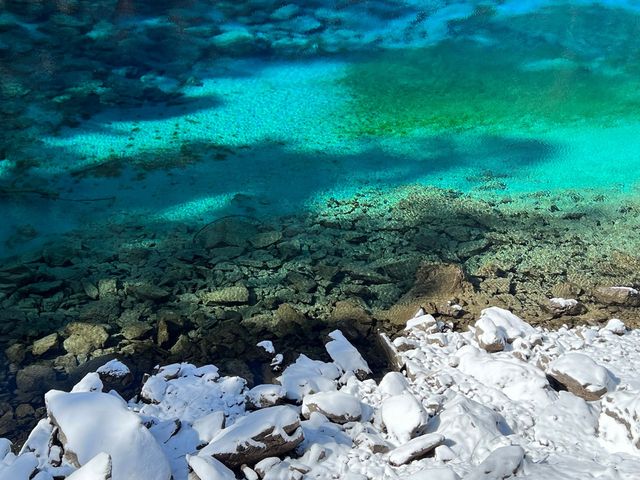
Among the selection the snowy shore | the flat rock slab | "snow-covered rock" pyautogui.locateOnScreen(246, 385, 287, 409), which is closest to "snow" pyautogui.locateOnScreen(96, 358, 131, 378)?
the snowy shore

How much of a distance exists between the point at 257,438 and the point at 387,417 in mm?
465

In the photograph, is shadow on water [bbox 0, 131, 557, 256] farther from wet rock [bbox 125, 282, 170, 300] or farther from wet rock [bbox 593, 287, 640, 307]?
wet rock [bbox 593, 287, 640, 307]

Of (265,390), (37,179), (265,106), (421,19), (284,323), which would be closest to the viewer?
(265,390)

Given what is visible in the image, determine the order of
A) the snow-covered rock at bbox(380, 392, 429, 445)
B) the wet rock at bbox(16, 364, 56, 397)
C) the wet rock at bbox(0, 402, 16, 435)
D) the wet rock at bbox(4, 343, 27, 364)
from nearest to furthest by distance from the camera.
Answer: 1. the snow-covered rock at bbox(380, 392, 429, 445)
2. the wet rock at bbox(0, 402, 16, 435)
3. the wet rock at bbox(16, 364, 56, 397)
4. the wet rock at bbox(4, 343, 27, 364)

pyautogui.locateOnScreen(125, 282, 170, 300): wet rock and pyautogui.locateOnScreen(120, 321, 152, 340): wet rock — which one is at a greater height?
pyautogui.locateOnScreen(125, 282, 170, 300): wet rock

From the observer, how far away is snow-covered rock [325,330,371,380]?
2566 mm

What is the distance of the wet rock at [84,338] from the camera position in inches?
107

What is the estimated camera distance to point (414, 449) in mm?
2049

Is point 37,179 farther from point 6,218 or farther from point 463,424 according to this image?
point 463,424

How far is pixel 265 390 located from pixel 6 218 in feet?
6.83

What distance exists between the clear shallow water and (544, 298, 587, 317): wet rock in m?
1.16

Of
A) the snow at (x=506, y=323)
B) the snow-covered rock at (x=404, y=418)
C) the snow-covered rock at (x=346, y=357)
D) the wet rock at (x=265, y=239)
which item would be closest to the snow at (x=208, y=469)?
the snow-covered rock at (x=404, y=418)

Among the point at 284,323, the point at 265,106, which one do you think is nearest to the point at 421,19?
the point at 265,106

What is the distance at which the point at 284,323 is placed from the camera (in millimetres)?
2881
